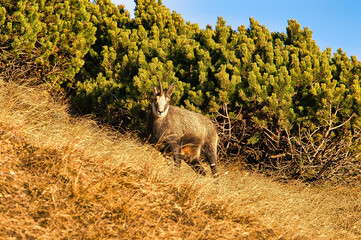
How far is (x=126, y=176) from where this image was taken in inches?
201

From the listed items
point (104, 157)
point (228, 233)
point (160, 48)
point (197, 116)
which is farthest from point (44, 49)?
point (228, 233)

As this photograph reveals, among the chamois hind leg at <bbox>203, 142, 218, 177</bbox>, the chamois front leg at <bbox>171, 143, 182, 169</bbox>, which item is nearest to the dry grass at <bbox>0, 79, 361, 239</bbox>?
the chamois front leg at <bbox>171, 143, 182, 169</bbox>

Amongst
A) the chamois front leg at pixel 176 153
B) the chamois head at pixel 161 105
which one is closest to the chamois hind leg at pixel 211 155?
the chamois front leg at pixel 176 153

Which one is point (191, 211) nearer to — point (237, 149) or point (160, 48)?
point (237, 149)

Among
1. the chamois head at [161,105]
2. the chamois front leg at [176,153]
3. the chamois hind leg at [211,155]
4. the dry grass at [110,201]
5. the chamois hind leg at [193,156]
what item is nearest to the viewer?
the dry grass at [110,201]

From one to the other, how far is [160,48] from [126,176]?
279 inches

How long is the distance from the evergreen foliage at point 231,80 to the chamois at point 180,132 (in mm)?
1517

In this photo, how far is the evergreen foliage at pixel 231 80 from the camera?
30.6 feet

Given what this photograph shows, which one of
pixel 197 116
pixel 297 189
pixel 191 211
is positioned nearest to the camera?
pixel 191 211

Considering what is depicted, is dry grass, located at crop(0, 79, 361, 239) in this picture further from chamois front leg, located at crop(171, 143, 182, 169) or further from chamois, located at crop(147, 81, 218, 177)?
chamois, located at crop(147, 81, 218, 177)

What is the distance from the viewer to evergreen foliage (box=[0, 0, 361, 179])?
9336 mm

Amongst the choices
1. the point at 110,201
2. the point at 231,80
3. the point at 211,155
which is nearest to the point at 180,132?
the point at 211,155

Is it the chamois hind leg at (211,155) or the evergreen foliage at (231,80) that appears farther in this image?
the evergreen foliage at (231,80)

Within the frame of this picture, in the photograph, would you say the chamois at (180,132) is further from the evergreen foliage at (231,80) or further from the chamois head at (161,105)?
the evergreen foliage at (231,80)
